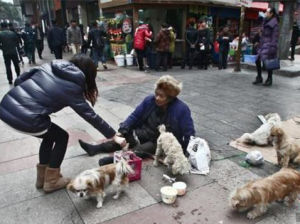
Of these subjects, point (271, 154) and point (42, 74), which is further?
point (271, 154)

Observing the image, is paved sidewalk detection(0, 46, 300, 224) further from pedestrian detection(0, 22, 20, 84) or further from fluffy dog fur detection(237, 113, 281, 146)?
pedestrian detection(0, 22, 20, 84)

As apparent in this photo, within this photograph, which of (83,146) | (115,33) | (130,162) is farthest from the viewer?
(115,33)

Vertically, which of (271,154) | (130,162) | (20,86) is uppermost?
(20,86)

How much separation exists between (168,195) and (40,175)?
1.43 m

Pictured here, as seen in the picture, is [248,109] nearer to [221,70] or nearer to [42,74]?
[42,74]

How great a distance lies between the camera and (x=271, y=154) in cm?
413

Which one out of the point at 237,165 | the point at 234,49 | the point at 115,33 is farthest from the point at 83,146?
the point at 234,49

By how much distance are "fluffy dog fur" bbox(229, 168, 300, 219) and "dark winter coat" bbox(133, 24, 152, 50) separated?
849cm

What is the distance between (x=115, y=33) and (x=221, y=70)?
4.88 m

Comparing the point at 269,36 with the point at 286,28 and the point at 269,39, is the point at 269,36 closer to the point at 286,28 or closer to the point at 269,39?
the point at 269,39

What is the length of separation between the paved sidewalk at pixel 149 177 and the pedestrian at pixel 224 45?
455 cm

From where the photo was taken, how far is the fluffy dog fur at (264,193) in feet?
8.75

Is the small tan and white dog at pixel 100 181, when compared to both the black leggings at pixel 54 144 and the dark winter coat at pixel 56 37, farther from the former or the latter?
the dark winter coat at pixel 56 37

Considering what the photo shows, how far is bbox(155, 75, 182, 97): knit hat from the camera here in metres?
3.50
